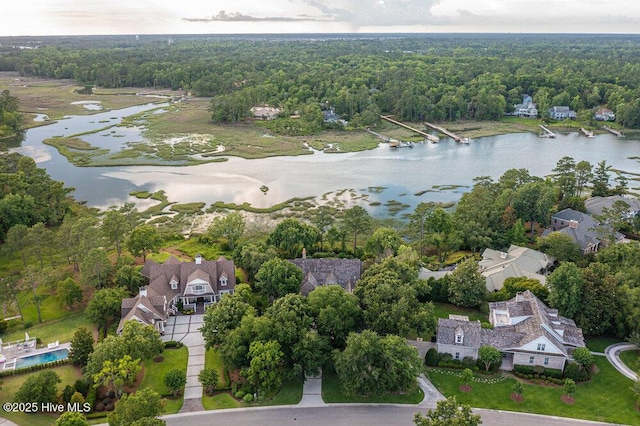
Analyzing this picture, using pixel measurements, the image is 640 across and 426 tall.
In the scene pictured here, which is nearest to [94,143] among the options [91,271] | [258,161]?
[258,161]

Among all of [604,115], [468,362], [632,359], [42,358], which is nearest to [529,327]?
[468,362]

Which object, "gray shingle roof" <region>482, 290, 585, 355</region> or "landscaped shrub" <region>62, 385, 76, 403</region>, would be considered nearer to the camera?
"landscaped shrub" <region>62, 385, 76, 403</region>

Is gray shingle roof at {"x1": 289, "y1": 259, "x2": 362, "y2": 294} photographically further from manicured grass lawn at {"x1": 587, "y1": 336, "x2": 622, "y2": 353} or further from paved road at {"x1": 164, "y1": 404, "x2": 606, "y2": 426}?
manicured grass lawn at {"x1": 587, "y1": 336, "x2": 622, "y2": 353}

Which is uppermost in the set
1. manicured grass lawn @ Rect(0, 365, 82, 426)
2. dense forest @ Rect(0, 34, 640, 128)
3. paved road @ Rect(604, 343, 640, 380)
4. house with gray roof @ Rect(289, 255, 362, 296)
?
dense forest @ Rect(0, 34, 640, 128)

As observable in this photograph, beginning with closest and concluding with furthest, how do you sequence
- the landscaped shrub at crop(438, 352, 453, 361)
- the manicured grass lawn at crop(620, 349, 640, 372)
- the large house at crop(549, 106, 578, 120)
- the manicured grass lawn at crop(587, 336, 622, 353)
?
the manicured grass lawn at crop(620, 349, 640, 372), the landscaped shrub at crop(438, 352, 453, 361), the manicured grass lawn at crop(587, 336, 622, 353), the large house at crop(549, 106, 578, 120)

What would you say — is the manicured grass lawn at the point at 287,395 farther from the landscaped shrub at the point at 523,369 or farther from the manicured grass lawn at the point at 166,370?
the landscaped shrub at the point at 523,369

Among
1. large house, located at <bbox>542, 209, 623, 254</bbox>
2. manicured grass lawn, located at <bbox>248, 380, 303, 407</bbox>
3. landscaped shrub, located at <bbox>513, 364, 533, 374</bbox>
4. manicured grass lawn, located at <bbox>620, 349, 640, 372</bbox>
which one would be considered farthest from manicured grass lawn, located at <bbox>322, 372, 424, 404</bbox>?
large house, located at <bbox>542, 209, 623, 254</bbox>

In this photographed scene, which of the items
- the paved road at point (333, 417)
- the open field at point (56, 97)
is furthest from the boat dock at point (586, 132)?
the open field at point (56, 97)
